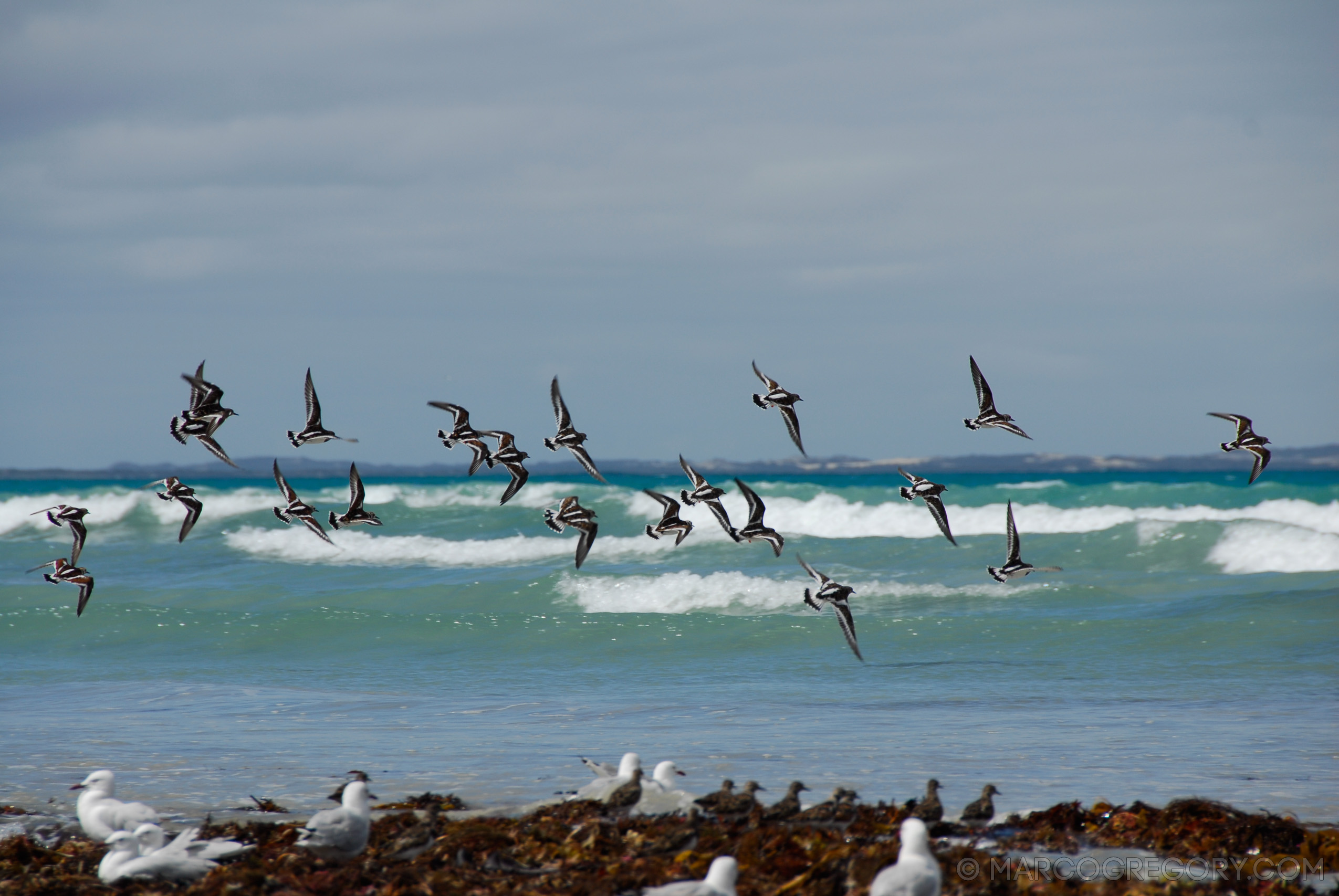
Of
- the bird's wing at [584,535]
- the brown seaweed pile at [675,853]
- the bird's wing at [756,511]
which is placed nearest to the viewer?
the brown seaweed pile at [675,853]

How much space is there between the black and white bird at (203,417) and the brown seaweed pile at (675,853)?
3.62 meters

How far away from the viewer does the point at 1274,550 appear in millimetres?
31672

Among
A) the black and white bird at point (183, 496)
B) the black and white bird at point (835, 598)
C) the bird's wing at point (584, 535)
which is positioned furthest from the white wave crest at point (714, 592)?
the black and white bird at point (835, 598)

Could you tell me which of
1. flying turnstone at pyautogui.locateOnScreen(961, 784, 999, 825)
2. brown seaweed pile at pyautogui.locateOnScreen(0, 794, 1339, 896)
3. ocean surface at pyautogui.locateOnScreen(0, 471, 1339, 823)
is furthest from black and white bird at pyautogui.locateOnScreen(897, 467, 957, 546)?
brown seaweed pile at pyautogui.locateOnScreen(0, 794, 1339, 896)

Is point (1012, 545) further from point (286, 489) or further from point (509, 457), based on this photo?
point (286, 489)

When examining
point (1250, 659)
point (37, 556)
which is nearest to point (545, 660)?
point (1250, 659)

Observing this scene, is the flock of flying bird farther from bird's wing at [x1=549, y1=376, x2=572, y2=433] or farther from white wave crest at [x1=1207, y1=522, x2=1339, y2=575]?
white wave crest at [x1=1207, y1=522, x2=1339, y2=575]

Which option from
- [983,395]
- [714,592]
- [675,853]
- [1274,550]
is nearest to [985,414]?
[983,395]

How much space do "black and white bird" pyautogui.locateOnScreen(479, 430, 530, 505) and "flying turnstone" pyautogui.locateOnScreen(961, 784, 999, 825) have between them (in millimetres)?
5388

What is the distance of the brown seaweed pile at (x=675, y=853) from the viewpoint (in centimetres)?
783

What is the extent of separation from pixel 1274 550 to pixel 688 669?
19.6 m

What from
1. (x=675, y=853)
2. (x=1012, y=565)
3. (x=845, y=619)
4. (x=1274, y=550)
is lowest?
(x=675, y=853)

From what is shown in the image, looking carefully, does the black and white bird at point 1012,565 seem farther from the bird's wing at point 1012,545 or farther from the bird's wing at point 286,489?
the bird's wing at point 286,489

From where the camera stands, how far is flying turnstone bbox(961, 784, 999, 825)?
9281 mm
